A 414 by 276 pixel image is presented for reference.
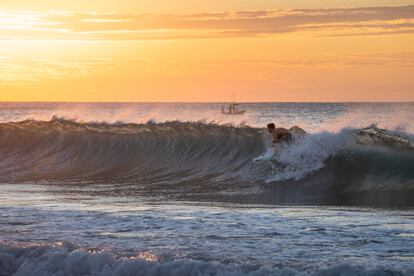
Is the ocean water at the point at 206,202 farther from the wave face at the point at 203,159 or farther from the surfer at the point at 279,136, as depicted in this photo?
the surfer at the point at 279,136

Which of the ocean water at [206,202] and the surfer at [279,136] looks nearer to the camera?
the ocean water at [206,202]

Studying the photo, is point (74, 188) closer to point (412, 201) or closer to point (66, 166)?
point (66, 166)

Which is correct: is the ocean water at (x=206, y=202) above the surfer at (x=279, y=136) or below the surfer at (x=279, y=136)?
below

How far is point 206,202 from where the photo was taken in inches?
617

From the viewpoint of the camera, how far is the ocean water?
995 cm

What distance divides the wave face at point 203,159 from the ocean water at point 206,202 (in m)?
0.06

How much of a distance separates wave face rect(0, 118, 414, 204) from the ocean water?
0.06 metres

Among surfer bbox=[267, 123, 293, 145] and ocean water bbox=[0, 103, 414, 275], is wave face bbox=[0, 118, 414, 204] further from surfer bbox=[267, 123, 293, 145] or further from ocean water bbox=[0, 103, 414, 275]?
surfer bbox=[267, 123, 293, 145]

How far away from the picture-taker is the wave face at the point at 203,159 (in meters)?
19.4

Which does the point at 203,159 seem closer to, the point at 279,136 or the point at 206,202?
the point at 279,136

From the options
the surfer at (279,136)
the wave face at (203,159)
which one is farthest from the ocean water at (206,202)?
the surfer at (279,136)

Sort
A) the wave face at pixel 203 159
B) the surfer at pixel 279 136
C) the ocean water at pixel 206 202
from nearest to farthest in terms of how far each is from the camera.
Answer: the ocean water at pixel 206 202
the wave face at pixel 203 159
the surfer at pixel 279 136

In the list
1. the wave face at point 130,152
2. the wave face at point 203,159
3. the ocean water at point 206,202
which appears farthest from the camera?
the wave face at point 130,152

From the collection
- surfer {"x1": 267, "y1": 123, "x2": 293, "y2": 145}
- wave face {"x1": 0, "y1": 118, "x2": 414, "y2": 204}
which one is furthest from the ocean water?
surfer {"x1": 267, "y1": 123, "x2": 293, "y2": 145}
